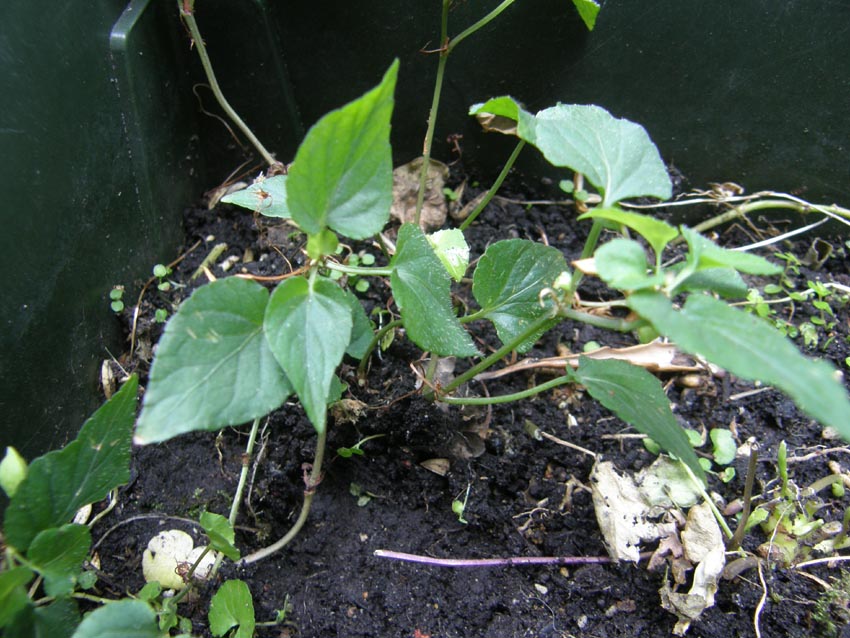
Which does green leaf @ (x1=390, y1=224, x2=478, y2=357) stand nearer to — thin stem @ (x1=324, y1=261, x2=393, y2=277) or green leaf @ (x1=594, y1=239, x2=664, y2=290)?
thin stem @ (x1=324, y1=261, x2=393, y2=277)

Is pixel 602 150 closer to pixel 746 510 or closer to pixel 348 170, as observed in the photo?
pixel 348 170

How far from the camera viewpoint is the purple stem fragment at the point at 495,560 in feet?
3.19

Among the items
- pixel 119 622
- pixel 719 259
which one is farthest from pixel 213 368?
pixel 719 259

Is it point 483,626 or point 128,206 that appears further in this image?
point 128,206

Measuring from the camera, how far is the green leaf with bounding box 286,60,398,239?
64 centimetres

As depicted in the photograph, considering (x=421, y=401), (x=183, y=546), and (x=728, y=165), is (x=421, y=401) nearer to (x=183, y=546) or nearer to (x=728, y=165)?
(x=183, y=546)

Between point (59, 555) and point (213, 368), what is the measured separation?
11.9 inches

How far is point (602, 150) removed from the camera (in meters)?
0.79

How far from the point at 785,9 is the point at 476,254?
72 cm

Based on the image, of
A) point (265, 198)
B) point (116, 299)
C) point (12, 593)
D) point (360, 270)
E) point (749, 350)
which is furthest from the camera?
point (116, 299)

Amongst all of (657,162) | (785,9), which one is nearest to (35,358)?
(657,162)

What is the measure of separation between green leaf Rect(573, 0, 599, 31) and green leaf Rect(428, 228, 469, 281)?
0.48 m

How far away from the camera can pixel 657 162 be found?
30.8 inches

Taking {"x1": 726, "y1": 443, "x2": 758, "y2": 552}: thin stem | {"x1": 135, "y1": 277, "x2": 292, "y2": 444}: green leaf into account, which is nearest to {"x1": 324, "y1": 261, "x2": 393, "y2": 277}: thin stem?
{"x1": 135, "y1": 277, "x2": 292, "y2": 444}: green leaf
